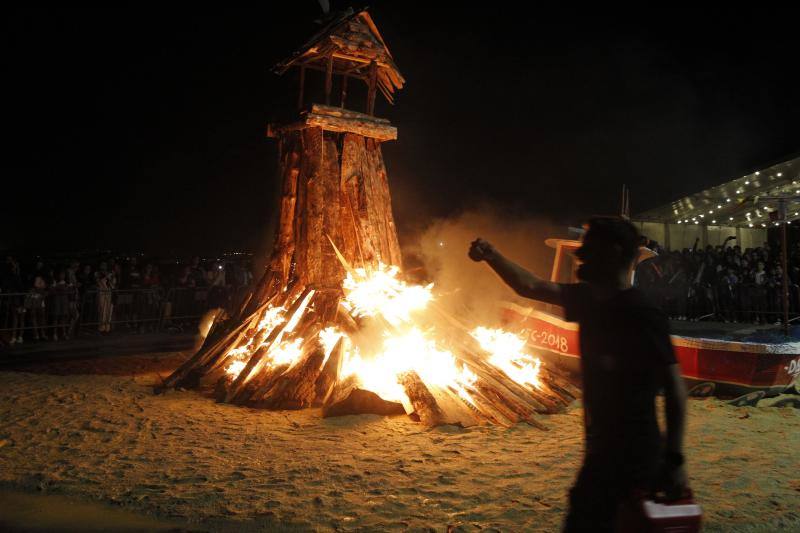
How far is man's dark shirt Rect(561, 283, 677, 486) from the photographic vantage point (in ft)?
8.72

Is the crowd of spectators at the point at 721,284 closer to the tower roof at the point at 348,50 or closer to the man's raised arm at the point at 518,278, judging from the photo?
the tower roof at the point at 348,50

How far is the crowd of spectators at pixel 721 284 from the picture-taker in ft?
56.4

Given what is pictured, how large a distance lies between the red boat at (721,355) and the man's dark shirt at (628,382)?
204 inches

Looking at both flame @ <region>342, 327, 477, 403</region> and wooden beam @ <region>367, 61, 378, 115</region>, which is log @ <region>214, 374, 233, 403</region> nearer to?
flame @ <region>342, 327, 477, 403</region>

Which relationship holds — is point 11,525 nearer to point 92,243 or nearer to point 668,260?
point 668,260

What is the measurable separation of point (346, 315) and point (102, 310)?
370 inches

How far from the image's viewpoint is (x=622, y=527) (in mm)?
2617

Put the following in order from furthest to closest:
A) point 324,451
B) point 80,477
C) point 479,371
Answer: point 479,371 < point 324,451 < point 80,477

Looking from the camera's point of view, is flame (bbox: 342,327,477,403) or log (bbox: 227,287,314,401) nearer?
flame (bbox: 342,327,477,403)

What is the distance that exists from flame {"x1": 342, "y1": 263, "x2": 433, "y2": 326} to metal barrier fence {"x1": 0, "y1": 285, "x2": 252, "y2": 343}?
4.45 m

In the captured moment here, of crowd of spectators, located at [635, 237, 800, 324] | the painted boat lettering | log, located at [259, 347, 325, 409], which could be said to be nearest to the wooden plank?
log, located at [259, 347, 325, 409]

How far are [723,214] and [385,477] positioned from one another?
21.7m

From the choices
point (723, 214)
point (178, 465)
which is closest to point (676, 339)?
point (178, 465)

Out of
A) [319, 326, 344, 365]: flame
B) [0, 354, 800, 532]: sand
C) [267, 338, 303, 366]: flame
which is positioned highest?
[319, 326, 344, 365]: flame
